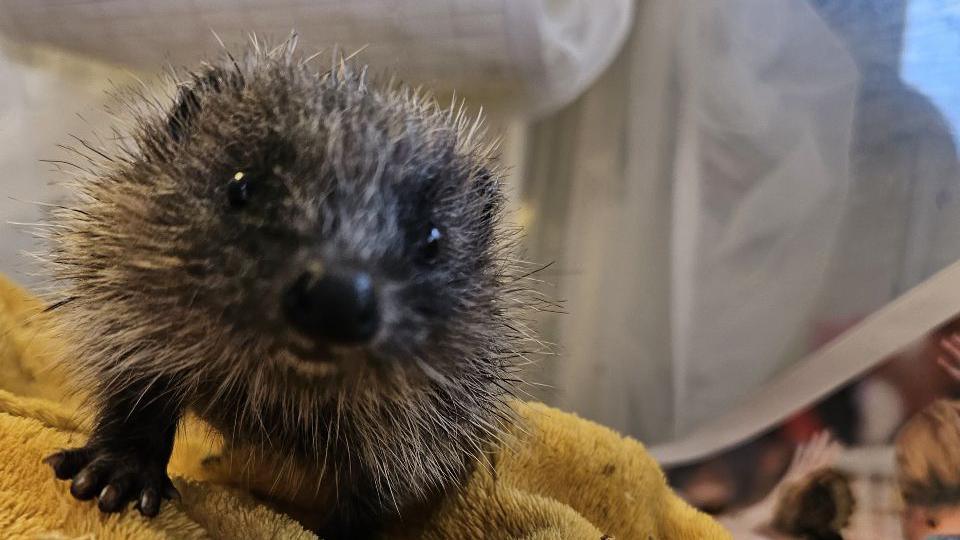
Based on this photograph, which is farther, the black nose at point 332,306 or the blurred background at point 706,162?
the blurred background at point 706,162

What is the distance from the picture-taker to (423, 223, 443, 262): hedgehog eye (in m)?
0.89

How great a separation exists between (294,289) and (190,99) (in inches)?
18.1

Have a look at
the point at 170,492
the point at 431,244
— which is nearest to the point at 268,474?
the point at 170,492

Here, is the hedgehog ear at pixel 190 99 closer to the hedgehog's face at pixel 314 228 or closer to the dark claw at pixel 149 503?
the hedgehog's face at pixel 314 228

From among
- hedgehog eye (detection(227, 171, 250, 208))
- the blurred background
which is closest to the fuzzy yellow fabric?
the blurred background

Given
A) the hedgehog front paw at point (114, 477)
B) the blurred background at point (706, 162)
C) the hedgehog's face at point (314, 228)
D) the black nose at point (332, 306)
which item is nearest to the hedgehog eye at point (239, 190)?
the hedgehog's face at point (314, 228)

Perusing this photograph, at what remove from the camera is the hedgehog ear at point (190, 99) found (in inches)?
39.7

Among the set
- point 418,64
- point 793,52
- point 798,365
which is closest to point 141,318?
point 418,64

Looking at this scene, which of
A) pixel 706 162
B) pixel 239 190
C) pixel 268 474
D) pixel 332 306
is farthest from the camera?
pixel 706 162

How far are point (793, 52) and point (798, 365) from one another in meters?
0.79

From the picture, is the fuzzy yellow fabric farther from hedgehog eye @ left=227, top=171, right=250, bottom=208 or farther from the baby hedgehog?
hedgehog eye @ left=227, top=171, right=250, bottom=208

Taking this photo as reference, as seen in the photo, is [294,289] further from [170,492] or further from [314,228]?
[170,492]

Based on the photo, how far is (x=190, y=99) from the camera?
1.03 metres

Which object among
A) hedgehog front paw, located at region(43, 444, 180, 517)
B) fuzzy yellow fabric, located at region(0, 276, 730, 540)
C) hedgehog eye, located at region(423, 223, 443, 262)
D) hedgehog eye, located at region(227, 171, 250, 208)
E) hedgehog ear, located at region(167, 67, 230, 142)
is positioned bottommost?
fuzzy yellow fabric, located at region(0, 276, 730, 540)
